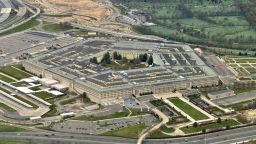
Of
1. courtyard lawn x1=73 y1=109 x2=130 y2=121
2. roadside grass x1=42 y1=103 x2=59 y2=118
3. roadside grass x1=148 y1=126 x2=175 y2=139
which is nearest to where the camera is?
roadside grass x1=148 y1=126 x2=175 y2=139

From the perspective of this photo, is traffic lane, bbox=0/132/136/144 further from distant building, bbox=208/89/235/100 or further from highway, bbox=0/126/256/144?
distant building, bbox=208/89/235/100

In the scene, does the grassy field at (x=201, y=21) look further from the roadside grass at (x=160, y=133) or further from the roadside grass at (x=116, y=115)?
the roadside grass at (x=160, y=133)

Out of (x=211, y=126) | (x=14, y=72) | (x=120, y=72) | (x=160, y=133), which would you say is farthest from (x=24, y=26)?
(x=211, y=126)

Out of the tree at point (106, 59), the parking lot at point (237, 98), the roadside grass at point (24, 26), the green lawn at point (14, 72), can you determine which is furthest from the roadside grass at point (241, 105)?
the roadside grass at point (24, 26)

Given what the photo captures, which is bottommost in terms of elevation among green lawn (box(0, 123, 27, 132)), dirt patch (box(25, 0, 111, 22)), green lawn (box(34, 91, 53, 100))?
green lawn (box(0, 123, 27, 132))

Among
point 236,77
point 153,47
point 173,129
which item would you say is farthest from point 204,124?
point 153,47

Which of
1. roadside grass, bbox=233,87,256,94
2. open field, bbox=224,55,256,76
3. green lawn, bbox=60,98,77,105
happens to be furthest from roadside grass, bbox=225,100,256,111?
green lawn, bbox=60,98,77,105

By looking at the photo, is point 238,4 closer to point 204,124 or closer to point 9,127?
point 204,124
